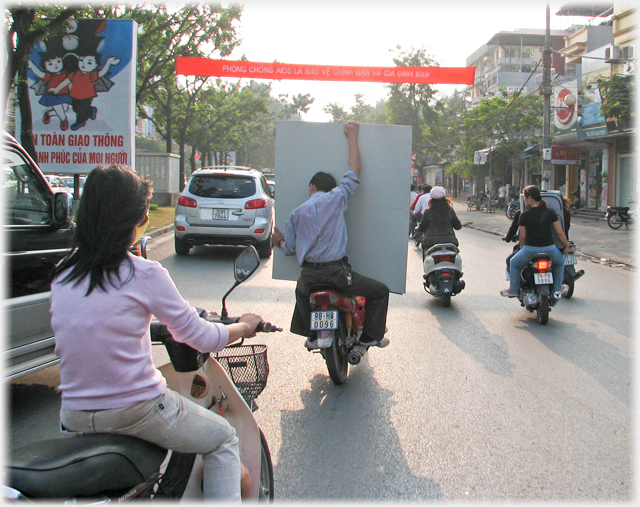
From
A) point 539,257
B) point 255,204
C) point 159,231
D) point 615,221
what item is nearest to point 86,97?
point 255,204

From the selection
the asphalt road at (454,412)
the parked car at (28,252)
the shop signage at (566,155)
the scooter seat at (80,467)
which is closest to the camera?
the scooter seat at (80,467)

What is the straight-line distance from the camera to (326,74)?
1936 cm

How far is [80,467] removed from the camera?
1.70 m

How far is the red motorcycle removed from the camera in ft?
13.7

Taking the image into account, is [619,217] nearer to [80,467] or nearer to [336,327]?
[336,327]

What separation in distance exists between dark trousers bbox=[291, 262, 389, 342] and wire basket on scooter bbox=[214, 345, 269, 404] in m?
1.54

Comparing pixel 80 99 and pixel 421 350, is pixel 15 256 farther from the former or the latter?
pixel 80 99

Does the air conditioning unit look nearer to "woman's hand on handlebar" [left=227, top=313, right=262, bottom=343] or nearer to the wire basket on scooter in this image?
the wire basket on scooter

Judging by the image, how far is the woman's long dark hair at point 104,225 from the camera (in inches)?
76.2

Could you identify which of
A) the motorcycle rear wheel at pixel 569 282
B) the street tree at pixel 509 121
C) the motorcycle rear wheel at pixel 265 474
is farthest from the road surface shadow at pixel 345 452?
the street tree at pixel 509 121

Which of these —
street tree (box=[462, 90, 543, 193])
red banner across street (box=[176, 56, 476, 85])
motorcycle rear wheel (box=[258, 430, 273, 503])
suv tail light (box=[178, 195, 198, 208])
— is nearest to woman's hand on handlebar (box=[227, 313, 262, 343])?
motorcycle rear wheel (box=[258, 430, 273, 503])

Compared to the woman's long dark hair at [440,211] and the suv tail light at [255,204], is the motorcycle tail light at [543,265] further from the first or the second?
the suv tail light at [255,204]

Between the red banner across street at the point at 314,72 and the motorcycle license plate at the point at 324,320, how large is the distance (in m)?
15.8

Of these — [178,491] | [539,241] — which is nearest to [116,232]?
[178,491]
